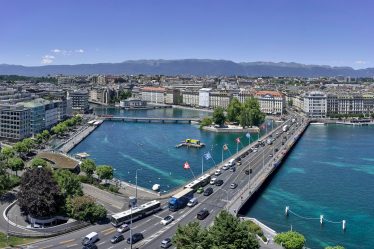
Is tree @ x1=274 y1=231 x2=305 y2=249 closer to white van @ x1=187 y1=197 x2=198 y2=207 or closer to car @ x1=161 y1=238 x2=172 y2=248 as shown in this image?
car @ x1=161 y1=238 x2=172 y2=248

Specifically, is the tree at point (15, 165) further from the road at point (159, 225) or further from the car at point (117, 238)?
the car at point (117, 238)

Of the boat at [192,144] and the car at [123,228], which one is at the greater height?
the boat at [192,144]

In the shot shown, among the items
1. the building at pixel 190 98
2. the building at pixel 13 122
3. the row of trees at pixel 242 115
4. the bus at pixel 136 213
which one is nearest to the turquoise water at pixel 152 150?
the row of trees at pixel 242 115

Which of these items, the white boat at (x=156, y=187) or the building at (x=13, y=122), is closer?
the white boat at (x=156, y=187)

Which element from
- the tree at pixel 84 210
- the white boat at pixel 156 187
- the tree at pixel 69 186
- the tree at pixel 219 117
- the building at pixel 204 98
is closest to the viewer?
the tree at pixel 84 210

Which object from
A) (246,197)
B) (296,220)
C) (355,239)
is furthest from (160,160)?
(355,239)

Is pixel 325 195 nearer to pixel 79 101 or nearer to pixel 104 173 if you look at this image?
pixel 104 173

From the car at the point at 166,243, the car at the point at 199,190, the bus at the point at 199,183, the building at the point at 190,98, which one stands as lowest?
the car at the point at 166,243

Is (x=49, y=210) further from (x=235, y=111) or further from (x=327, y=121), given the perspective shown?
(x=327, y=121)

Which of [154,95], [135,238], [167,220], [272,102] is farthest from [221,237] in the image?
[154,95]
